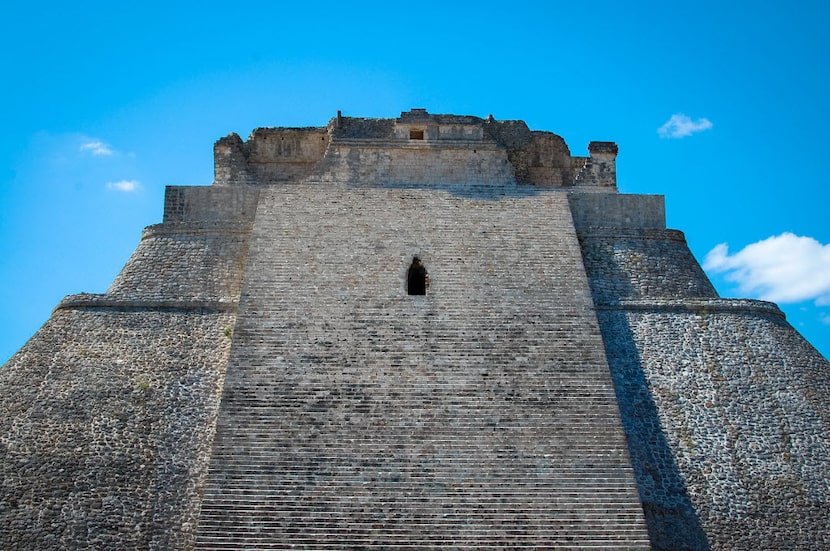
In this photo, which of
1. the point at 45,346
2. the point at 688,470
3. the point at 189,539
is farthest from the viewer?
the point at 45,346

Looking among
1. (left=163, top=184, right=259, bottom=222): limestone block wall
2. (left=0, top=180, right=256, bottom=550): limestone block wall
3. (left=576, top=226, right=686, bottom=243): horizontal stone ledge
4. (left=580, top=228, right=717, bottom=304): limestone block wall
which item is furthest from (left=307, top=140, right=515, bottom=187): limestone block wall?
(left=0, top=180, right=256, bottom=550): limestone block wall

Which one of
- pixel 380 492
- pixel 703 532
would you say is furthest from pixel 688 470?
pixel 380 492

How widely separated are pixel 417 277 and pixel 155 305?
372 centimetres

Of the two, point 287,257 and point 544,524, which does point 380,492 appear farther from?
point 287,257

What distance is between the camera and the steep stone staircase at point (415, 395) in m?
9.54

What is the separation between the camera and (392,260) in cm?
1275

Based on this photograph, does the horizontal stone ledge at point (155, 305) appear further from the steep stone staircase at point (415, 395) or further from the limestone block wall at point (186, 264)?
the steep stone staircase at point (415, 395)

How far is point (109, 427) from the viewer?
10438mm

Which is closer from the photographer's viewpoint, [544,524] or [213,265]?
[544,524]

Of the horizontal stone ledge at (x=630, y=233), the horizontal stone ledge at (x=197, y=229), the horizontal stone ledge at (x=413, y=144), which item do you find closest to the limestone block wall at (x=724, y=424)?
the horizontal stone ledge at (x=630, y=233)

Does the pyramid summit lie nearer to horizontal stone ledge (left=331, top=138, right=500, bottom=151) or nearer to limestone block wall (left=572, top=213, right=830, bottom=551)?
limestone block wall (left=572, top=213, right=830, bottom=551)

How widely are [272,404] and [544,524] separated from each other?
11.4ft

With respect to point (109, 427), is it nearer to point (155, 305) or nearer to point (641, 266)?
point (155, 305)

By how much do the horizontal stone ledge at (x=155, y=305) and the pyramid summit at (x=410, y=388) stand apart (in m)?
0.03
